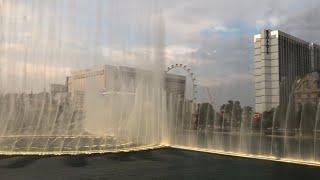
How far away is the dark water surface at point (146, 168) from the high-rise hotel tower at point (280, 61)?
6081 cm

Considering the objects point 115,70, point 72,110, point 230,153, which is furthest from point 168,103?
point 230,153

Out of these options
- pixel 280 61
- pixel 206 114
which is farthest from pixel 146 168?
pixel 280 61

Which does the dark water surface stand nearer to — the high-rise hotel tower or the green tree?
the green tree

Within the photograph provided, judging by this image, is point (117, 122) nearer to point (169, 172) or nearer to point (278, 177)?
point (169, 172)

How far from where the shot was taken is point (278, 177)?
17406mm

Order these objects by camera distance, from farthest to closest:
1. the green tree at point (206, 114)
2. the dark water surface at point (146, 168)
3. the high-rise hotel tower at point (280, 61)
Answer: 1. the high-rise hotel tower at point (280, 61)
2. the green tree at point (206, 114)
3. the dark water surface at point (146, 168)

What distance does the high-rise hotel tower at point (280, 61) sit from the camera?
275 ft

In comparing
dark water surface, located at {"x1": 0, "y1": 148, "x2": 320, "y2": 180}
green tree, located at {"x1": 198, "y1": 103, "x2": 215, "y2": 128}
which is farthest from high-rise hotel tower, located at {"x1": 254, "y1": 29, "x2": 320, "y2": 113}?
dark water surface, located at {"x1": 0, "y1": 148, "x2": 320, "y2": 180}

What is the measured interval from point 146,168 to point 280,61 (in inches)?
2768

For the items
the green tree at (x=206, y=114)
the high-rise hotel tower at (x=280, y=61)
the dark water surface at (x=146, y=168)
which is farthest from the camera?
the high-rise hotel tower at (x=280, y=61)

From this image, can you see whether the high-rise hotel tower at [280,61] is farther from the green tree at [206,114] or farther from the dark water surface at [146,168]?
the dark water surface at [146,168]

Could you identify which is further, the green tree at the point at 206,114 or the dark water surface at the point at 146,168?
the green tree at the point at 206,114

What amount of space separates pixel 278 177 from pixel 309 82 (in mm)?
64904

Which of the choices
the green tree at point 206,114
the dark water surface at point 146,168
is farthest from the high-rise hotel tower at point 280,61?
the dark water surface at point 146,168
